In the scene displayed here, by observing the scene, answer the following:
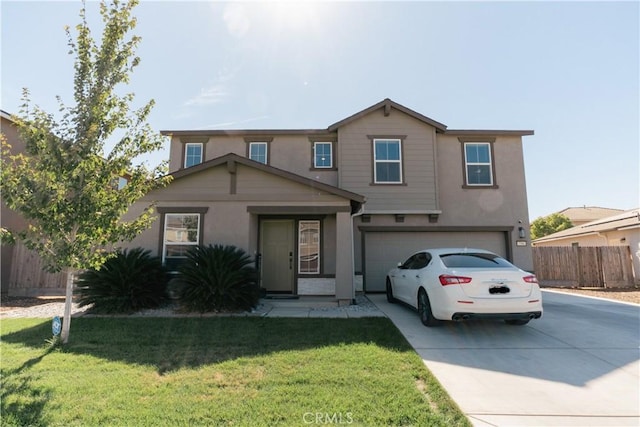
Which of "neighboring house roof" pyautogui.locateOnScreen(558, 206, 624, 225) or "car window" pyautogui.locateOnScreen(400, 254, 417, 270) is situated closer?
"car window" pyautogui.locateOnScreen(400, 254, 417, 270)

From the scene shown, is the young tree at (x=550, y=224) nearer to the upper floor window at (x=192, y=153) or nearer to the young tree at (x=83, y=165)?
the upper floor window at (x=192, y=153)

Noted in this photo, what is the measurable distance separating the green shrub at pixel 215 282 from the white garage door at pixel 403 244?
4879 mm

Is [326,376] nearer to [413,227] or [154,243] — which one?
[154,243]

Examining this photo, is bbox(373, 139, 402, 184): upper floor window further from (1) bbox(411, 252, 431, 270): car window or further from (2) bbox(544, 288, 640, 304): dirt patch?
(2) bbox(544, 288, 640, 304): dirt patch

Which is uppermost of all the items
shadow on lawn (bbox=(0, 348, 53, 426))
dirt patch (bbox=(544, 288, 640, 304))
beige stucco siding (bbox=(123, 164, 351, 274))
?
beige stucco siding (bbox=(123, 164, 351, 274))

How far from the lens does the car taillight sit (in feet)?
17.1

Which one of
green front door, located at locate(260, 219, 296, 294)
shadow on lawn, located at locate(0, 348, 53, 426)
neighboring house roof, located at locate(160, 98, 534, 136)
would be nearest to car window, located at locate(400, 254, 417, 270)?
green front door, located at locate(260, 219, 296, 294)

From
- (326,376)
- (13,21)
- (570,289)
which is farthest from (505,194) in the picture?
(13,21)

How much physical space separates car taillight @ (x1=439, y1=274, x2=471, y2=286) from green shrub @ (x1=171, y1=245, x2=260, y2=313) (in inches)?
168

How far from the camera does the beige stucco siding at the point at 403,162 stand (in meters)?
11.2

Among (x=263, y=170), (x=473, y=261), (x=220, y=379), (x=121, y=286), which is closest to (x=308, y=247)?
(x=263, y=170)

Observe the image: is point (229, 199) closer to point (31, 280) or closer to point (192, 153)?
point (192, 153)

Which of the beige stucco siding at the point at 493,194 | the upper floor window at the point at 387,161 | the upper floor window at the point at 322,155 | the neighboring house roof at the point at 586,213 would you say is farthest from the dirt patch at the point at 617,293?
the neighboring house roof at the point at 586,213

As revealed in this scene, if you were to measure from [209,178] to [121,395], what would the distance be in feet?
20.4
